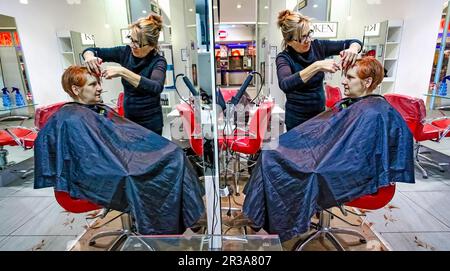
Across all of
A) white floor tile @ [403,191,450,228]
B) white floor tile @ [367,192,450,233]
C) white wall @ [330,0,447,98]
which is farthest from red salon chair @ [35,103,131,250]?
white floor tile @ [403,191,450,228]

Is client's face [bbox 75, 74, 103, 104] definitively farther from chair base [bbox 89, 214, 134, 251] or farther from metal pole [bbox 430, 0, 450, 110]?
metal pole [bbox 430, 0, 450, 110]

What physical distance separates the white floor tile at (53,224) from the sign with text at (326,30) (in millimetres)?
2190

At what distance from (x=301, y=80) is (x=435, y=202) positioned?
188 centimetres

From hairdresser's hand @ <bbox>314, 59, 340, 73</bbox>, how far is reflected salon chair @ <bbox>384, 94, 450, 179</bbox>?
1.42 ft

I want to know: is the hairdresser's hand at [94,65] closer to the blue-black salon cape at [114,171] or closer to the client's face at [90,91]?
the client's face at [90,91]

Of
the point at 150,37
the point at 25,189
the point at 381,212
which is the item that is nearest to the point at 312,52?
the point at 150,37

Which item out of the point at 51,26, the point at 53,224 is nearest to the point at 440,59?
the point at 51,26

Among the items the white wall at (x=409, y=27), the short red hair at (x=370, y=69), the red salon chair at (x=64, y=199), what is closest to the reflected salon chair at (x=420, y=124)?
the white wall at (x=409, y=27)

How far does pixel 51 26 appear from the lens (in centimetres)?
133

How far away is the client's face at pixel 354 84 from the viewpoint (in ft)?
4.06
